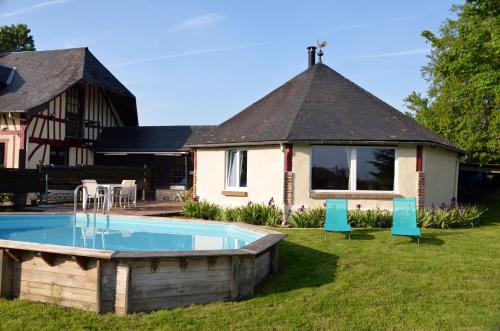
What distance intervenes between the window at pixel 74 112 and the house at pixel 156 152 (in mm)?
1414

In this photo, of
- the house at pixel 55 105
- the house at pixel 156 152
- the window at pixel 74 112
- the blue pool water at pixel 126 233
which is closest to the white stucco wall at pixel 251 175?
the blue pool water at pixel 126 233

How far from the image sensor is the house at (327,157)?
47.4ft

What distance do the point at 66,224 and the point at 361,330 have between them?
10176mm

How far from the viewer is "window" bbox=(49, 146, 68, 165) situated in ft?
77.9

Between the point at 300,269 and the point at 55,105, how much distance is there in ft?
65.1

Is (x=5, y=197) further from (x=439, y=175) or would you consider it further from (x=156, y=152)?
(x=439, y=175)

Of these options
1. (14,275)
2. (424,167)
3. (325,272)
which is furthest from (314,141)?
(14,275)

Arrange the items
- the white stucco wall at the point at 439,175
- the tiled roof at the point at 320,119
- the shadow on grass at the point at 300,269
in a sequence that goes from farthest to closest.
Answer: the white stucco wall at the point at 439,175
the tiled roof at the point at 320,119
the shadow on grass at the point at 300,269

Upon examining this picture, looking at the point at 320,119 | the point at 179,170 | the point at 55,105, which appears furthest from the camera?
the point at 179,170

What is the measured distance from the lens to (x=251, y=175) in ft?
51.1

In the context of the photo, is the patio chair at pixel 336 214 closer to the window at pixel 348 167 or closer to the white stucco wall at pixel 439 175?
the window at pixel 348 167

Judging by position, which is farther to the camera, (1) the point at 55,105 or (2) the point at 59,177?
(1) the point at 55,105

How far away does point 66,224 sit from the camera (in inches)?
514

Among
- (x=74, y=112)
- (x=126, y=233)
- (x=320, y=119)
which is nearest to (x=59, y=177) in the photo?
(x=74, y=112)
